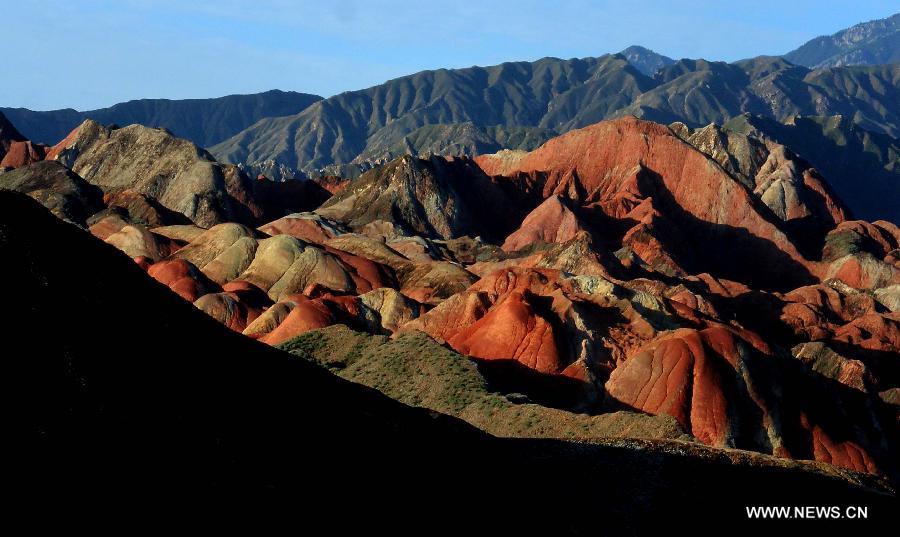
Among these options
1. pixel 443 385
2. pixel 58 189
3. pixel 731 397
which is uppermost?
pixel 58 189

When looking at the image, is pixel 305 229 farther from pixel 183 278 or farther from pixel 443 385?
pixel 443 385

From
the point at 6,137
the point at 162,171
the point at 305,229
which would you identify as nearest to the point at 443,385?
the point at 305,229

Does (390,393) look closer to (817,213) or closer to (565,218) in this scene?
(565,218)

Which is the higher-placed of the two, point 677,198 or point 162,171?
point 162,171

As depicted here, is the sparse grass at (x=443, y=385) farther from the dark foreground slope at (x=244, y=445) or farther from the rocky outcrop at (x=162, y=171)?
the rocky outcrop at (x=162, y=171)

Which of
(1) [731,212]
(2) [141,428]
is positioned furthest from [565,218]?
(2) [141,428]

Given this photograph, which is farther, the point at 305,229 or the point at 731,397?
the point at 305,229

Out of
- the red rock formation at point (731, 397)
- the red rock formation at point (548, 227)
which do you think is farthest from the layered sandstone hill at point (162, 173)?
the red rock formation at point (731, 397)

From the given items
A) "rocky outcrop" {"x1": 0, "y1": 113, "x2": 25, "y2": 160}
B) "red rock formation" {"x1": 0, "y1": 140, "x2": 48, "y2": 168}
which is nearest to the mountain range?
"rocky outcrop" {"x1": 0, "y1": 113, "x2": 25, "y2": 160}

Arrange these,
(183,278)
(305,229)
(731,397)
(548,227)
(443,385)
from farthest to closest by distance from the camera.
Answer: (548,227), (305,229), (183,278), (731,397), (443,385)
